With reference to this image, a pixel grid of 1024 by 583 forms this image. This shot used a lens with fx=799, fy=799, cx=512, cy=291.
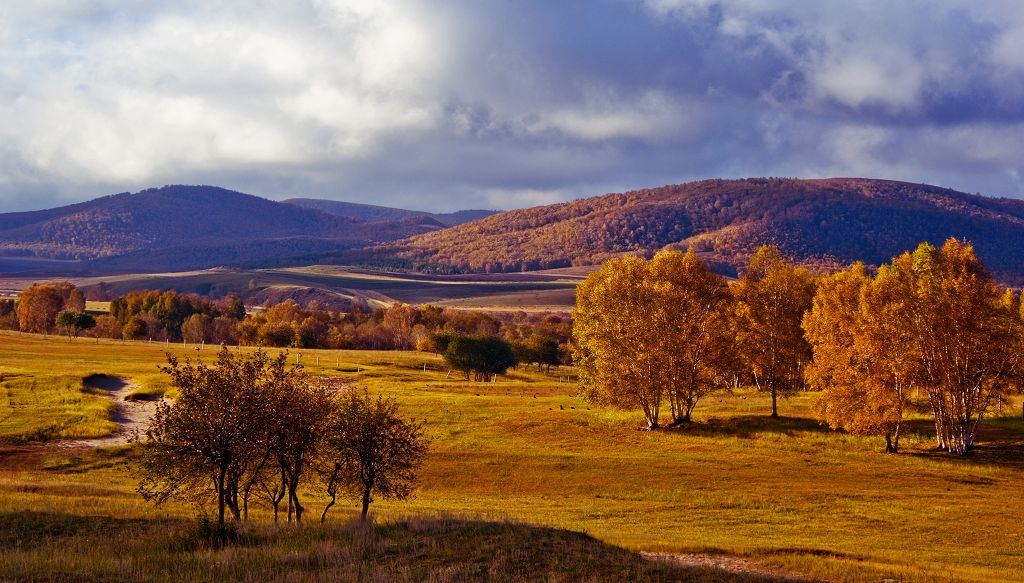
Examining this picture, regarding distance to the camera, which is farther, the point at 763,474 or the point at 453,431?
the point at 453,431

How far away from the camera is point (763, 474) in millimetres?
56312

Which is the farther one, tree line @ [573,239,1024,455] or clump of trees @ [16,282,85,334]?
clump of trees @ [16,282,85,334]

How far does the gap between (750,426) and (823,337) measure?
10344 millimetres

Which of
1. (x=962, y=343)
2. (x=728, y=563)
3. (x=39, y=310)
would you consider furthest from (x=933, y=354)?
(x=39, y=310)

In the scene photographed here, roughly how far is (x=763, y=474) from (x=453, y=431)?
28.6 meters

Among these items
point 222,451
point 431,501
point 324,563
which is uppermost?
point 222,451

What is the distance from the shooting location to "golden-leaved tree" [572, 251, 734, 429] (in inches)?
2921

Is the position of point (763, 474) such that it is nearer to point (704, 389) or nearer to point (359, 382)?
point (704, 389)

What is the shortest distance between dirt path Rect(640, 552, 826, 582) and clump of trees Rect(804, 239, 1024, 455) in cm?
3788

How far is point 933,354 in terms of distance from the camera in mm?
64875

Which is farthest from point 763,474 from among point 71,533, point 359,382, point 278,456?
point 359,382

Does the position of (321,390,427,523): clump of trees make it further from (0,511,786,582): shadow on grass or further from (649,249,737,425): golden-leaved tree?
(649,249,737,425): golden-leaved tree

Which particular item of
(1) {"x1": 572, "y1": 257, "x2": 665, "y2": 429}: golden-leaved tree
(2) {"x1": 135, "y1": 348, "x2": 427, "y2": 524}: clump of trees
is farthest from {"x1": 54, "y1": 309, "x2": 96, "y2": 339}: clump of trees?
(2) {"x1": 135, "y1": 348, "x2": 427, "y2": 524}: clump of trees

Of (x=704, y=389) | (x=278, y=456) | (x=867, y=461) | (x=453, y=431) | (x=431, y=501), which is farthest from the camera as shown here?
(x=704, y=389)
